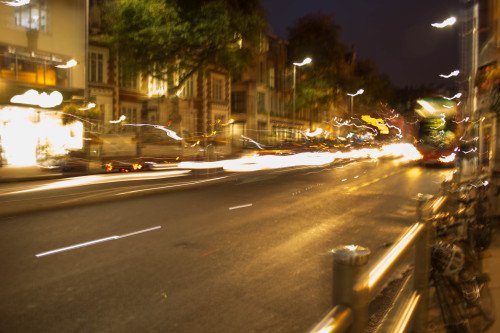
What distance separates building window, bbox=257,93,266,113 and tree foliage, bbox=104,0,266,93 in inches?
658

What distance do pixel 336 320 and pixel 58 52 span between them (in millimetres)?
24646

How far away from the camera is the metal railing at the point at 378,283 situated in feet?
5.68

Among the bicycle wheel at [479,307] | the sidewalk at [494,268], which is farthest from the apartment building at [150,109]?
the bicycle wheel at [479,307]

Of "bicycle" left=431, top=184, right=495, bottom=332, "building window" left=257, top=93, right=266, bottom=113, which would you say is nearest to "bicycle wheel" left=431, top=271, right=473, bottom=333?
"bicycle" left=431, top=184, right=495, bottom=332

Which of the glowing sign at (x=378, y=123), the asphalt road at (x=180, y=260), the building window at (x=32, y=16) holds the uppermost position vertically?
the building window at (x=32, y=16)

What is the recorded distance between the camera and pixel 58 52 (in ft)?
75.5

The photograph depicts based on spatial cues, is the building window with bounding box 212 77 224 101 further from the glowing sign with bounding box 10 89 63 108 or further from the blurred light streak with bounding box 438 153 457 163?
the blurred light streak with bounding box 438 153 457 163

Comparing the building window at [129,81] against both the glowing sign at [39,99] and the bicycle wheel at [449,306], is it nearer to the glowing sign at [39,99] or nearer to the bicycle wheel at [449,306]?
the glowing sign at [39,99]

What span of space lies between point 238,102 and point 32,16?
26.7 m

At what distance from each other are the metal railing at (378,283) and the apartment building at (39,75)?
732 inches

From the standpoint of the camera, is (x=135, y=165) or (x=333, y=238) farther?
(x=135, y=165)

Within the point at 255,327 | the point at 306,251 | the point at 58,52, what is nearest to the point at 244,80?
the point at 58,52

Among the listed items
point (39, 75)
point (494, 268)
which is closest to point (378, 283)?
point (494, 268)

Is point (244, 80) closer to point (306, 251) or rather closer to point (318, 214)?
point (318, 214)
